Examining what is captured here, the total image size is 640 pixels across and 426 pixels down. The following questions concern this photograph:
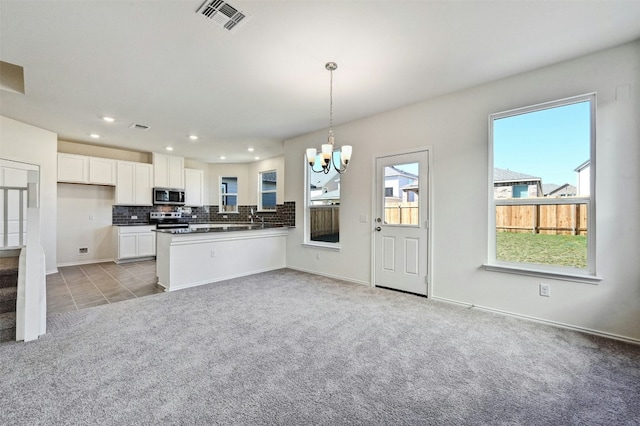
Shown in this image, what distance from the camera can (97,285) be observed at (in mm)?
4270

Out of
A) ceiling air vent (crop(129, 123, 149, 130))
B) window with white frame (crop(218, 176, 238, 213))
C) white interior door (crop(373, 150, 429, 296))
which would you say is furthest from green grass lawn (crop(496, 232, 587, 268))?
window with white frame (crop(218, 176, 238, 213))

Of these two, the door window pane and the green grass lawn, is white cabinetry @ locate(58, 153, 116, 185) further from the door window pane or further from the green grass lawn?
the green grass lawn

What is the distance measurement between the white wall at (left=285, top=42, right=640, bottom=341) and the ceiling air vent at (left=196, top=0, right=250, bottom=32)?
255cm

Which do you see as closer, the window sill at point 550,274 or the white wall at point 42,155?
the window sill at point 550,274

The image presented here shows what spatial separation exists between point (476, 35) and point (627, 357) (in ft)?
9.60

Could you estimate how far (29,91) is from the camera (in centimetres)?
331

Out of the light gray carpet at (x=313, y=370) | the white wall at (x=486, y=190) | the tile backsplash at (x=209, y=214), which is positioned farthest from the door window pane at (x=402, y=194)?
the tile backsplash at (x=209, y=214)

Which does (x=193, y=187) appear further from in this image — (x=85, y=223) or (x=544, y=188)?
(x=544, y=188)

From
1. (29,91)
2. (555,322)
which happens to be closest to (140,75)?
(29,91)

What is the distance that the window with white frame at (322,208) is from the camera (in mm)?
4980

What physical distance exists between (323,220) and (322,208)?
24cm

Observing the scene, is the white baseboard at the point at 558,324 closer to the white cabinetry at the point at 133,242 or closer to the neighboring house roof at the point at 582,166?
the neighboring house roof at the point at 582,166

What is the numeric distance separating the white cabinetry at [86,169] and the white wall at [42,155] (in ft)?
0.89

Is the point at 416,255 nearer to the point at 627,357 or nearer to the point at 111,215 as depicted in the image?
the point at 627,357
